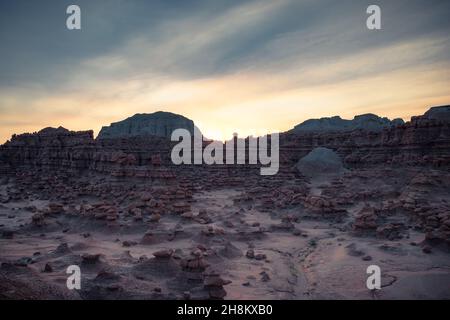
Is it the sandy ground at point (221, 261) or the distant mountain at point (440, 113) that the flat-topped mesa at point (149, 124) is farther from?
the sandy ground at point (221, 261)

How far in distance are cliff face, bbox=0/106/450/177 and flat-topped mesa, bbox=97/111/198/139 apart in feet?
128

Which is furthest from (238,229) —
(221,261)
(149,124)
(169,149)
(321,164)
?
(149,124)

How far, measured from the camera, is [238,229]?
1892cm

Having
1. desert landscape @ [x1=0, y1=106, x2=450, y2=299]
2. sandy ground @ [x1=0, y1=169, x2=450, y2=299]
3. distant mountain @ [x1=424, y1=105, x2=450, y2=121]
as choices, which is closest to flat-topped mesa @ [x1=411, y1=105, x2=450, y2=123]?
distant mountain @ [x1=424, y1=105, x2=450, y2=121]

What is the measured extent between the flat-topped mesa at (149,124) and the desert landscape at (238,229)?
173ft

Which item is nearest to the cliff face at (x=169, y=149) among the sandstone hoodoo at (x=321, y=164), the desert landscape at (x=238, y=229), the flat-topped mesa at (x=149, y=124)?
the desert landscape at (x=238, y=229)

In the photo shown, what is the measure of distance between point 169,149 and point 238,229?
36682 millimetres

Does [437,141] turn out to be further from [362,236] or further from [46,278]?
[46,278]

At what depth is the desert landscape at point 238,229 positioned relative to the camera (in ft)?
34.7

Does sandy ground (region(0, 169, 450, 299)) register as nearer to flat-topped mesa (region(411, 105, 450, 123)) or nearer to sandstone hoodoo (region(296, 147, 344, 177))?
sandstone hoodoo (region(296, 147, 344, 177))

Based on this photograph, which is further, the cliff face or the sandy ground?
the cliff face

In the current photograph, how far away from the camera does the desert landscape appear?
10.6 metres

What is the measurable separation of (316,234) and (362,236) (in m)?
2.31
